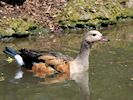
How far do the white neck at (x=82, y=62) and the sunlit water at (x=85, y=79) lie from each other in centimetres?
17

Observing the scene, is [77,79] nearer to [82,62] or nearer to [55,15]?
[82,62]

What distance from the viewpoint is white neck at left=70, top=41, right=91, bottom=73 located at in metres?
12.0

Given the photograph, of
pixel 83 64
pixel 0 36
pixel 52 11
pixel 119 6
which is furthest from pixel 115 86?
pixel 119 6

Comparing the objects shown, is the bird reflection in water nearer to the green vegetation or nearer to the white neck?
the white neck

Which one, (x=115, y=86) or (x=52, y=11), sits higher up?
(x=52, y=11)

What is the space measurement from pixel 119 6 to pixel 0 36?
20.0 feet

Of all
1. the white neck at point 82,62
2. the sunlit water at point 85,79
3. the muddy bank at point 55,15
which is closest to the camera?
the sunlit water at point 85,79

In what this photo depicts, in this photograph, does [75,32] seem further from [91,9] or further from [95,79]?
[95,79]

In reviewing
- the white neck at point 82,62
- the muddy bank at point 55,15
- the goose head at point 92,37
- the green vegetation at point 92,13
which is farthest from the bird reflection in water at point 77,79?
the green vegetation at point 92,13

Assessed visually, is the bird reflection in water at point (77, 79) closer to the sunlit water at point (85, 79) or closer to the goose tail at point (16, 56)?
the sunlit water at point (85, 79)

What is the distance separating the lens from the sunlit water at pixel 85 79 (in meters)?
10.2

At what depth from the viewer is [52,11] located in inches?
727

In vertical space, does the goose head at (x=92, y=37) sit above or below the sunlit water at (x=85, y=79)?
above

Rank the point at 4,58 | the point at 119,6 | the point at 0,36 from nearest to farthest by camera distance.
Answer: the point at 4,58, the point at 0,36, the point at 119,6
